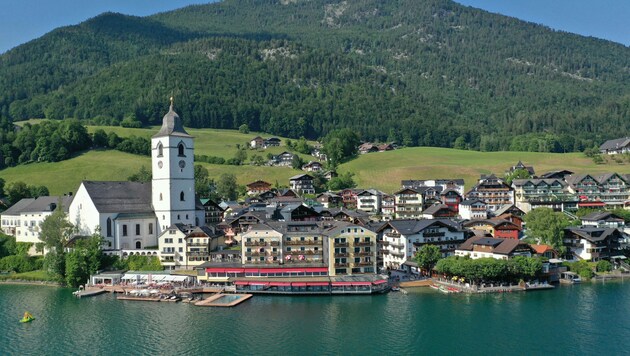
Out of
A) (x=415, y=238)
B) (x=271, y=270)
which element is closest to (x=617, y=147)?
(x=415, y=238)

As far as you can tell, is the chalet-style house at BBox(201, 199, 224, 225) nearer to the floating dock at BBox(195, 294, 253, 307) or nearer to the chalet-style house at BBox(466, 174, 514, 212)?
the floating dock at BBox(195, 294, 253, 307)

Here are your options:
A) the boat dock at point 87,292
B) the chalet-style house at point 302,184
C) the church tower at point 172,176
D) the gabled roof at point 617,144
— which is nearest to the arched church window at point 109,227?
the church tower at point 172,176

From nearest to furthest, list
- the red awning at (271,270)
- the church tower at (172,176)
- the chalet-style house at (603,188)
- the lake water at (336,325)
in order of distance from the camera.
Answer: the lake water at (336,325), the red awning at (271,270), the church tower at (172,176), the chalet-style house at (603,188)

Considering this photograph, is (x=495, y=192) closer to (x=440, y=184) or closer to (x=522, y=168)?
(x=440, y=184)

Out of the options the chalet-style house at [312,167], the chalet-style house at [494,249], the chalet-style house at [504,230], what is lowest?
the chalet-style house at [494,249]

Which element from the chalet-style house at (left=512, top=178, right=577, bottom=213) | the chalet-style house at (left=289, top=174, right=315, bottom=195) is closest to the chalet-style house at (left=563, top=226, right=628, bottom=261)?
the chalet-style house at (left=512, top=178, right=577, bottom=213)

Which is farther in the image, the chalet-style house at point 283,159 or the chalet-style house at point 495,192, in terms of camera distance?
the chalet-style house at point 283,159

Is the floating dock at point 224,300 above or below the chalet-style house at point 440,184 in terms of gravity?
below

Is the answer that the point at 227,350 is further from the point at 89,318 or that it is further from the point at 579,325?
the point at 579,325

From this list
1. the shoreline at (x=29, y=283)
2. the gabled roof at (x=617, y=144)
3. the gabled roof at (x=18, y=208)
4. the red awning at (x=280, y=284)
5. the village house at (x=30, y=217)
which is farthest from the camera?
the gabled roof at (x=617, y=144)

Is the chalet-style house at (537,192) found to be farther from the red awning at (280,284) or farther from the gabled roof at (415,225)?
the red awning at (280,284)
